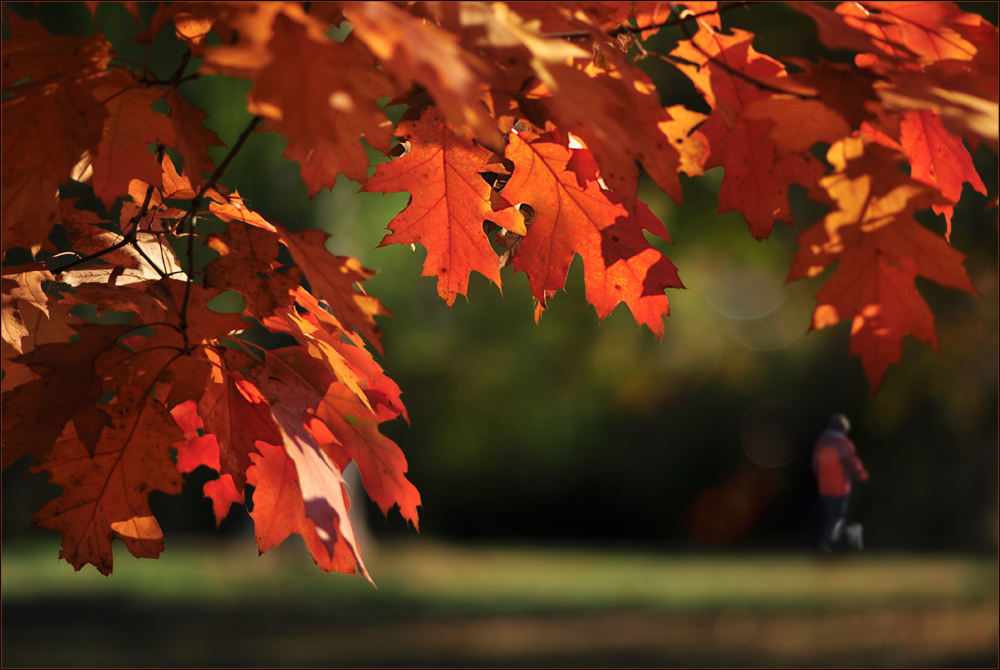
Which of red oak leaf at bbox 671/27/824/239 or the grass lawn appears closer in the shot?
red oak leaf at bbox 671/27/824/239

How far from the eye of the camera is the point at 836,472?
254cm

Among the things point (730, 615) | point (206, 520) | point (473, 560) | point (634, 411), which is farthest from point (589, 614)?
point (206, 520)

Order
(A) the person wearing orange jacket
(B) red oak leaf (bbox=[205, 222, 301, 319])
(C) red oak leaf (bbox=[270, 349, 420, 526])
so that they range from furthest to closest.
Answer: (A) the person wearing orange jacket → (C) red oak leaf (bbox=[270, 349, 420, 526]) → (B) red oak leaf (bbox=[205, 222, 301, 319])

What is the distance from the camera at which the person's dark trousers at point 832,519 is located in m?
2.65

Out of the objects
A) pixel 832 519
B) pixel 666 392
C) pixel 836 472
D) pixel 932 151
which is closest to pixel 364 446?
pixel 932 151

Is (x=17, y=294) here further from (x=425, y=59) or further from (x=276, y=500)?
(x=425, y=59)

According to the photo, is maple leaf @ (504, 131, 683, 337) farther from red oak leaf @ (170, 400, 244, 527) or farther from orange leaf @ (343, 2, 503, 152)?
red oak leaf @ (170, 400, 244, 527)

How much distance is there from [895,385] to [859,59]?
8.46 meters

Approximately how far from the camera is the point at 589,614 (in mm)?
8781

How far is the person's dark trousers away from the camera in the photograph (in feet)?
8.68

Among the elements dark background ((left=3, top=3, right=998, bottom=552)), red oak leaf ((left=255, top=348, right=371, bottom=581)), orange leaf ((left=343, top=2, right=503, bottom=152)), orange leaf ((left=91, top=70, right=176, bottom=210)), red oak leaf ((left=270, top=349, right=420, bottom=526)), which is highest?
orange leaf ((left=343, top=2, right=503, bottom=152))

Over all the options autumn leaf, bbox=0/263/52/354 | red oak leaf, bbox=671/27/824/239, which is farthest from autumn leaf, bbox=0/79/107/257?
red oak leaf, bbox=671/27/824/239

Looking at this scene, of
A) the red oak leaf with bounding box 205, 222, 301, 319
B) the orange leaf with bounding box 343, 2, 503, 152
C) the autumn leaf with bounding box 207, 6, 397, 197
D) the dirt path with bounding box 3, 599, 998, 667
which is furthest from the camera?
the dirt path with bounding box 3, 599, 998, 667

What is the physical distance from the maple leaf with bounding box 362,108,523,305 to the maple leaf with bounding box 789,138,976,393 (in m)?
0.56
